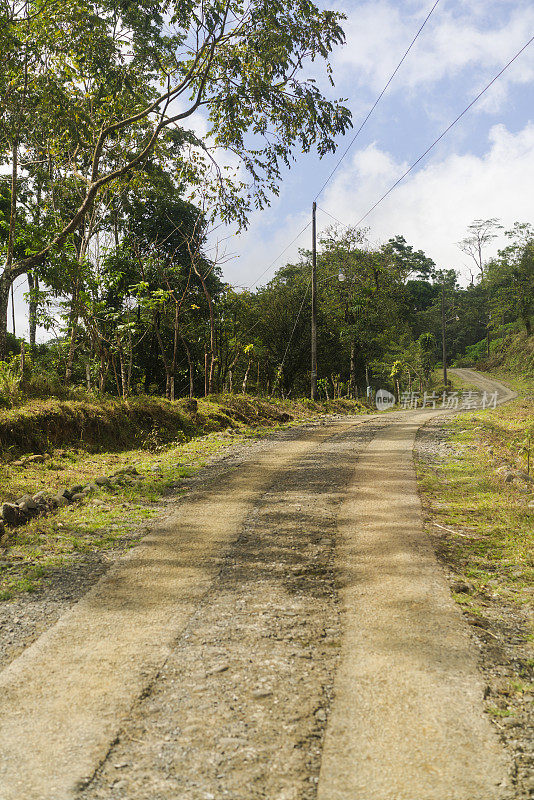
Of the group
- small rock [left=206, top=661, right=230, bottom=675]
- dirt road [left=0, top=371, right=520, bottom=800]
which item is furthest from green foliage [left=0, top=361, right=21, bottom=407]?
small rock [left=206, top=661, right=230, bottom=675]

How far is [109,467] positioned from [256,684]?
6652 mm

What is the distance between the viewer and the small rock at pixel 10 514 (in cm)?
595

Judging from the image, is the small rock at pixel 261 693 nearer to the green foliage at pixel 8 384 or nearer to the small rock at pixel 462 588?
the small rock at pixel 462 588

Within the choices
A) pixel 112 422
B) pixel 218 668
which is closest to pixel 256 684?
pixel 218 668

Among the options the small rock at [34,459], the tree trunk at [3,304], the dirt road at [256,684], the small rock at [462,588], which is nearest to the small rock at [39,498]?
the dirt road at [256,684]

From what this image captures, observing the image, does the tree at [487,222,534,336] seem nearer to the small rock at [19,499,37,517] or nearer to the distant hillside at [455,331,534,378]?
the distant hillside at [455,331,534,378]

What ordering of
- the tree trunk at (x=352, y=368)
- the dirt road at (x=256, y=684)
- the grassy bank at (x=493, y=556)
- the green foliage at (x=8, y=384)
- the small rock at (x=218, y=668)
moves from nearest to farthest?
the dirt road at (x=256, y=684)
the grassy bank at (x=493, y=556)
the small rock at (x=218, y=668)
the green foliage at (x=8, y=384)
the tree trunk at (x=352, y=368)

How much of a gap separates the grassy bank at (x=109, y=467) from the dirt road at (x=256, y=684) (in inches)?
27.9

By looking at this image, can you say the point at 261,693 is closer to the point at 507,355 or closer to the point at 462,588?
the point at 462,588

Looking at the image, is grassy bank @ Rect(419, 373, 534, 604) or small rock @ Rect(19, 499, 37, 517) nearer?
grassy bank @ Rect(419, 373, 534, 604)

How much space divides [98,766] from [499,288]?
71.7m

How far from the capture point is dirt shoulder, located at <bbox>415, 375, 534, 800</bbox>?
2795mm

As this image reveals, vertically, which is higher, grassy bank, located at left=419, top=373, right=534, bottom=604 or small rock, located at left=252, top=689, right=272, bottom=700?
grassy bank, located at left=419, top=373, right=534, bottom=604

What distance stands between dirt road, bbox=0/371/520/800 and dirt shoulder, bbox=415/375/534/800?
116 mm
